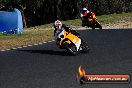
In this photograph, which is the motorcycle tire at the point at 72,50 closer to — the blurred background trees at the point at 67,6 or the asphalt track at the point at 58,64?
the asphalt track at the point at 58,64

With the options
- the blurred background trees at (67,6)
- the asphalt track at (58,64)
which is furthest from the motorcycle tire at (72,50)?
the blurred background trees at (67,6)

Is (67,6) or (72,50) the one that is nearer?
(72,50)

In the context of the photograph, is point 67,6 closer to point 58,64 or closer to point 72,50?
point 72,50

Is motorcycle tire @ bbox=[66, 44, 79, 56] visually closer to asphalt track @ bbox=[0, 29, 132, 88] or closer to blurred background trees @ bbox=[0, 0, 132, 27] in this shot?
asphalt track @ bbox=[0, 29, 132, 88]

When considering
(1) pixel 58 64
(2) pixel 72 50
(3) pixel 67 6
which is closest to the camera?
(1) pixel 58 64

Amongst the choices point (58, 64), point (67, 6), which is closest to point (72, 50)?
point (58, 64)

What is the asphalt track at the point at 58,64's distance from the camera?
40.5ft

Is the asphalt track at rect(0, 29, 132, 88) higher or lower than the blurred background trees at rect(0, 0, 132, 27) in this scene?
higher

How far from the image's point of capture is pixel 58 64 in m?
15.1

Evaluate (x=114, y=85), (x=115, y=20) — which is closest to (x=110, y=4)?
(x=115, y=20)

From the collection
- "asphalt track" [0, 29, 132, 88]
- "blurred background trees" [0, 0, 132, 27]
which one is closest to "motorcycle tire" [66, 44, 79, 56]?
"asphalt track" [0, 29, 132, 88]

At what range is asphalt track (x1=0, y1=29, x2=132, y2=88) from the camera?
40.5 feet

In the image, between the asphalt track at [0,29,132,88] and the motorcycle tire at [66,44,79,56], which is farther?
the motorcycle tire at [66,44,79,56]

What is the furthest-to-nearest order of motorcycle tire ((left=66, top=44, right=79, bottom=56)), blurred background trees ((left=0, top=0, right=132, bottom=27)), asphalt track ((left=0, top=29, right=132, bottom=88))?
1. blurred background trees ((left=0, top=0, right=132, bottom=27))
2. motorcycle tire ((left=66, top=44, right=79, bottom=56))
3. asphalt track ((left=0, top=29, right=132, bottom=88))
